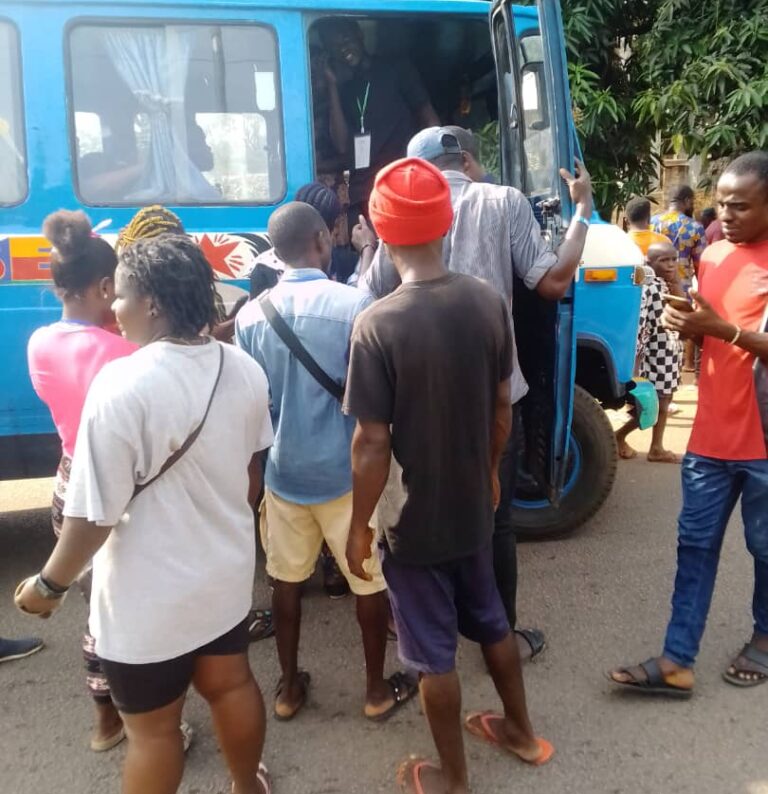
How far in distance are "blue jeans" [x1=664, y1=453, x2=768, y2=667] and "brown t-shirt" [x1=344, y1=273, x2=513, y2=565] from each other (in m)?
0.95

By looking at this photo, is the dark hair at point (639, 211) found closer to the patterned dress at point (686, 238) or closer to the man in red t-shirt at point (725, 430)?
the patterned dress at point (686, 238)

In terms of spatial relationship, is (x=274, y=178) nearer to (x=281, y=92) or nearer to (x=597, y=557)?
(x=281, y=92)

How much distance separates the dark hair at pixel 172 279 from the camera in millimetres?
1792

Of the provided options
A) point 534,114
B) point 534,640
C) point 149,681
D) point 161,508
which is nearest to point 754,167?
point 534,114

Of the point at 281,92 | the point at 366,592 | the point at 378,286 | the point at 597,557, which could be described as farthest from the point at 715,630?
the point at 281,92

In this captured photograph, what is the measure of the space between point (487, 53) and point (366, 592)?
2.91 metres

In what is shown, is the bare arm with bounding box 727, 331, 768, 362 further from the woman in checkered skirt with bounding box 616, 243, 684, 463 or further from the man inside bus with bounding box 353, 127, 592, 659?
→ the woman in checkered skirt with bounding box 616, 243, 684, 463

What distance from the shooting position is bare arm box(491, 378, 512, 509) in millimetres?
2162

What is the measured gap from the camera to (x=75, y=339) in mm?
2127

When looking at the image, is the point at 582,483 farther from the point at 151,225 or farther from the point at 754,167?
the point at 151,225

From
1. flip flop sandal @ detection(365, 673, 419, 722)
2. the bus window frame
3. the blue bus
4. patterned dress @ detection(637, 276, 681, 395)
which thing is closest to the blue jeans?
the blue bus

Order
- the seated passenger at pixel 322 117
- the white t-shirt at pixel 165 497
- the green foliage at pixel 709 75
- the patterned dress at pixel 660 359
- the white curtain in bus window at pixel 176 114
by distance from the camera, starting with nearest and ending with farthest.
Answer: the white t-shirt at pixel 165 497, the white curtain in bus window at pixel 176 114, the seated passenger at pixel 322 117, the patterned dress at pixel 660 359, the green foliage at pixel 709 75

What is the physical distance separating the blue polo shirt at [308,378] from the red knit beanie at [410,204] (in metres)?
0.47

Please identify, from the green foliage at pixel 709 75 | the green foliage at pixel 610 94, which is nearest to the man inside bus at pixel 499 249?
the green foliage at pixel 610 94
